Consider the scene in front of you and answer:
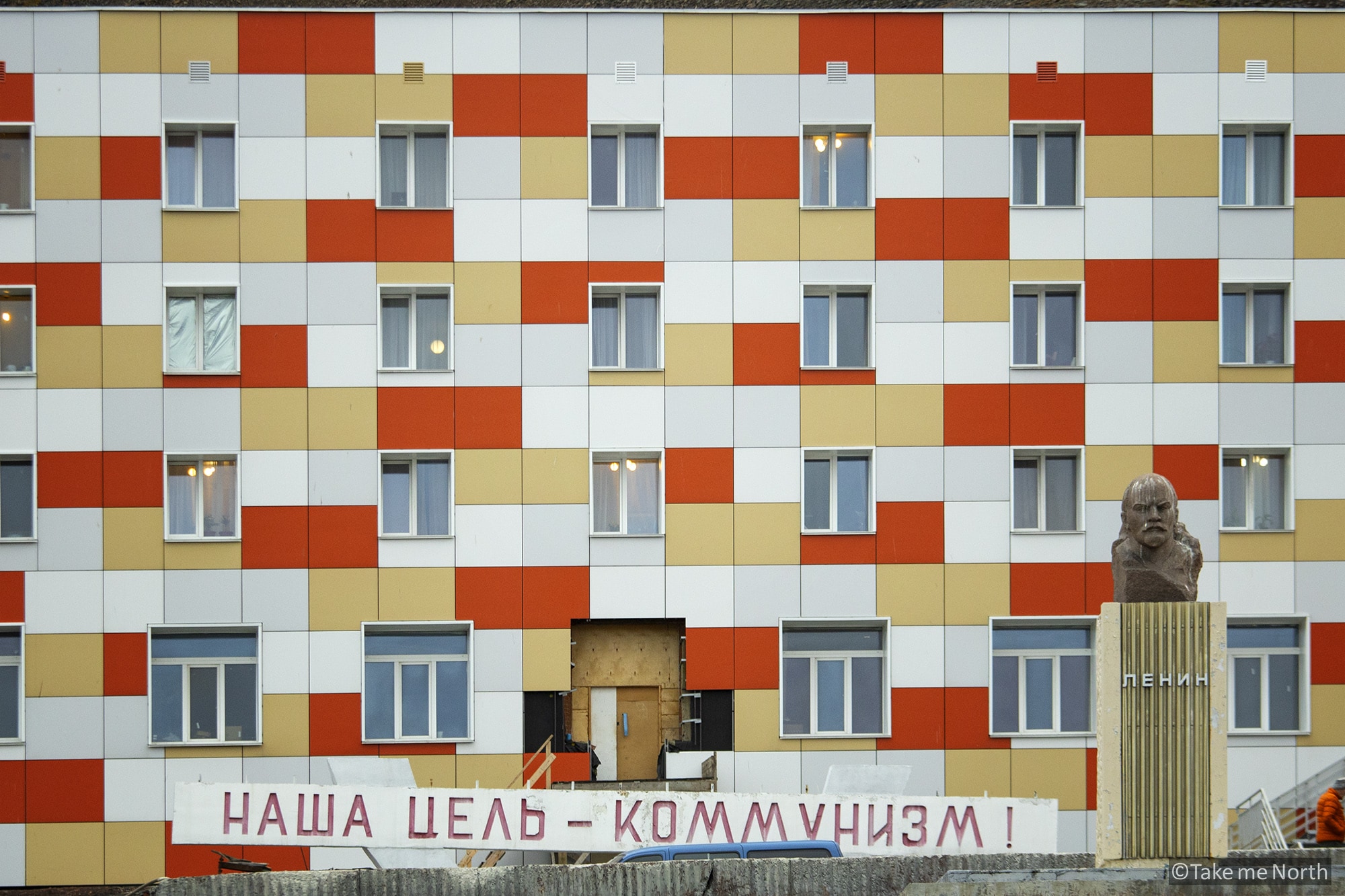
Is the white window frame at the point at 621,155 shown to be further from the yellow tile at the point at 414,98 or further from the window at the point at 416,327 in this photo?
the window at the point at 416,327

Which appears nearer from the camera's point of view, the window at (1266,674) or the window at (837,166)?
the window at (1266,674)

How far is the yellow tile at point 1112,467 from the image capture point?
18.2 m

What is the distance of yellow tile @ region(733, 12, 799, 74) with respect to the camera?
18.2 meters

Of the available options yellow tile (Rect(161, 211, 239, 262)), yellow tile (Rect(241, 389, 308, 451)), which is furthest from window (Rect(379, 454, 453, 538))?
yellow tile (Rect(161, 211, 239, 262))

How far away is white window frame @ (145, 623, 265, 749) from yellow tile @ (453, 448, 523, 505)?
3.99 metres

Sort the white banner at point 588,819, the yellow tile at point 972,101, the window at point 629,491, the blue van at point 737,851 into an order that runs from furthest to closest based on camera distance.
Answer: the yellow tile at point 972,101
the window at point 629,491
the white banner at point 588,819
the blue van at point 737,851

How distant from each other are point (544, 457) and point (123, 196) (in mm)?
8075

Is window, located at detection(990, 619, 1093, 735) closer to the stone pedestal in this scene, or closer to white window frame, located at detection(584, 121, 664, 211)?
the stone pedestal

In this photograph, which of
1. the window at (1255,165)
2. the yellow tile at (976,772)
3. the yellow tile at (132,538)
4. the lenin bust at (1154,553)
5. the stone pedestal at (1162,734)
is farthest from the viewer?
the window at (1255,165)

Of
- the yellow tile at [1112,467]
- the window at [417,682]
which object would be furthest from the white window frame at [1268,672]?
the window at [417,682]

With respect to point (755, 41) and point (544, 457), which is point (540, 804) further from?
point (755, 41)

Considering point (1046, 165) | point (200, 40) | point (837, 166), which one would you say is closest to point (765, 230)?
point (837, 166)

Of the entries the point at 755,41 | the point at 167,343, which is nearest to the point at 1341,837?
the point at 755,41

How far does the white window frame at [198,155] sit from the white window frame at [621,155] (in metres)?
5.77
